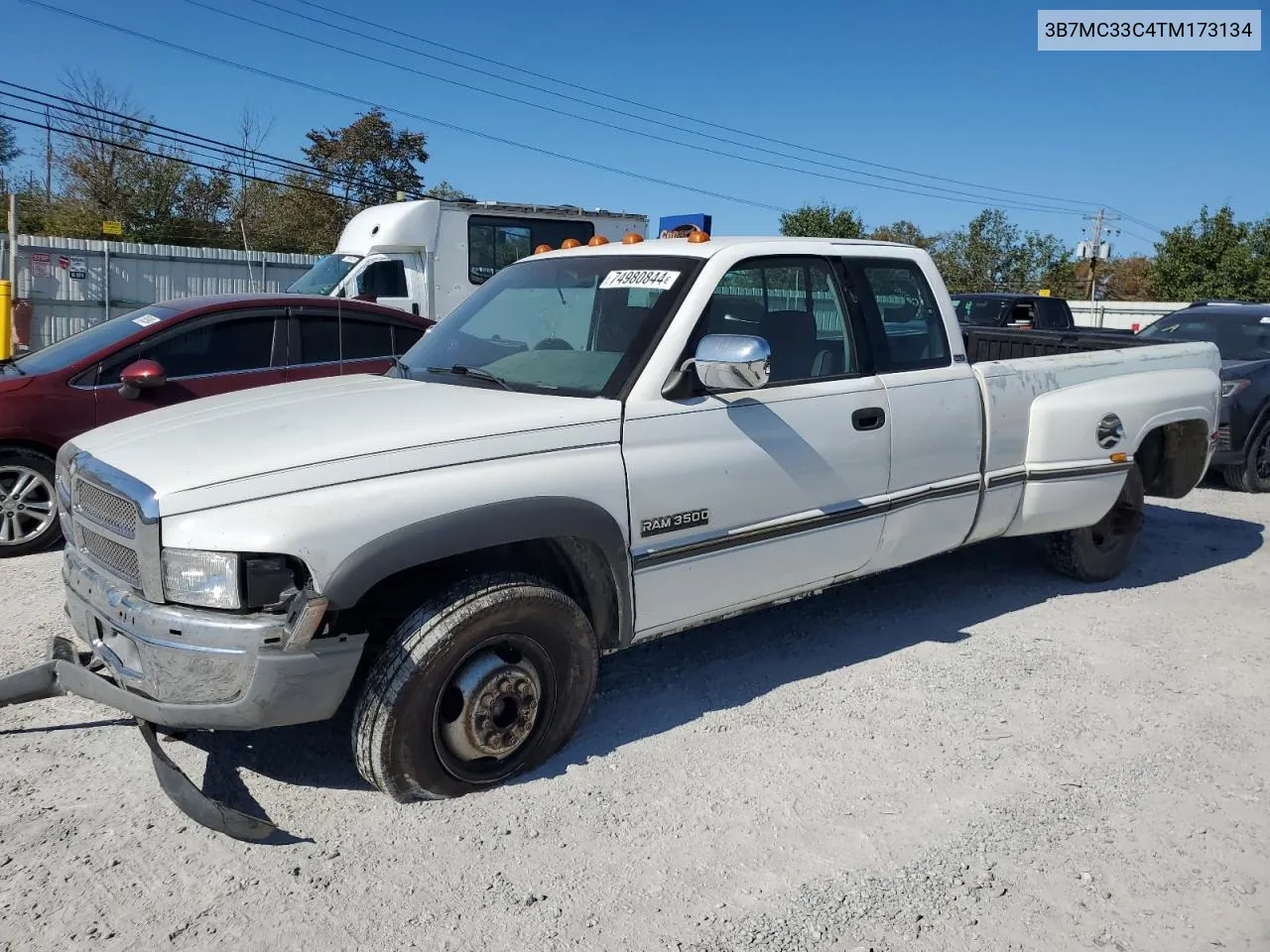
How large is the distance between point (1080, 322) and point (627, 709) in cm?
2908

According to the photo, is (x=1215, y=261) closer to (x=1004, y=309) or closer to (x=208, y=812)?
(x=1004, y=309)

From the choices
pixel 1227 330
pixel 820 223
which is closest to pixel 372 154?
pixel 820 223

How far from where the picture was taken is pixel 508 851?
314 centimetres

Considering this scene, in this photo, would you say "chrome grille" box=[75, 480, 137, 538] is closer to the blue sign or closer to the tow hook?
Result: the tow hook

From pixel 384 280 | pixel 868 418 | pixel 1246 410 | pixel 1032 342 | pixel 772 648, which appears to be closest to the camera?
pixel 868 418

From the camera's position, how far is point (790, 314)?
171 inches

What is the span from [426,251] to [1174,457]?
37.6ft

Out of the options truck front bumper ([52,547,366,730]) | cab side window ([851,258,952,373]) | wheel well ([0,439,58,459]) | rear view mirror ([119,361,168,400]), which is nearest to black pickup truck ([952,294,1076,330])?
cab side window ([851,258,952,373])

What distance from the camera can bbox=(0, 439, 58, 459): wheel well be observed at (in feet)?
20.1

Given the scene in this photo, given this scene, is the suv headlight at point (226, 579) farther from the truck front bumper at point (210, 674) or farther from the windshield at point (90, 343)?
the windshield at point (90, 343)

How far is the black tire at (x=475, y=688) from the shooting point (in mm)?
3152

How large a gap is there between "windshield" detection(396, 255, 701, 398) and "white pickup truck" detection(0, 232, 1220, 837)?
0.01 meters

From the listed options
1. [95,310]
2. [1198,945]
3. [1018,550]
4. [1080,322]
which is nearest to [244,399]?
[1198,945]

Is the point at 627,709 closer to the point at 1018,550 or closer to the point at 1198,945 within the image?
the point at 1198,945
